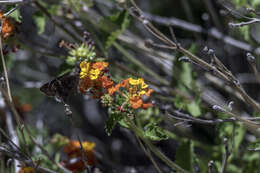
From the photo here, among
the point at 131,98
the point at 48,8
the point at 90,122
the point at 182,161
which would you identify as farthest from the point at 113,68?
the point at 90,122

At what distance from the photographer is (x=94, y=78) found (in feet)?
5.13

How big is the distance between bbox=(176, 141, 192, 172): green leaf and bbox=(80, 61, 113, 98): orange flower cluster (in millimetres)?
728

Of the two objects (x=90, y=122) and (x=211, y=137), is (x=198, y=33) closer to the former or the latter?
(x=211, y=137)

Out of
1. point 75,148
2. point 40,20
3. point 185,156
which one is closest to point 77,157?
point 75,148

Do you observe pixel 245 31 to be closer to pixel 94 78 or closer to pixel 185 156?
pixel 185 156

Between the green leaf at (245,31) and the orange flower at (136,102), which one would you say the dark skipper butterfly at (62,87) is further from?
the green leaf at (245,31)

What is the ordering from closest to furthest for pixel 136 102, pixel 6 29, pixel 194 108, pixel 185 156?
pixel 136 102, pixel 6 29, pixel 185 156, pixel 194 108

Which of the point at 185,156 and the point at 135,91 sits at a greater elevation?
the point at 135,91

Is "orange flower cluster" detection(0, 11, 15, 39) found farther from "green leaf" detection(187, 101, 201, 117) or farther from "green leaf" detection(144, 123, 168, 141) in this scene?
"green leaf" detection(187, 101, 201, 117)

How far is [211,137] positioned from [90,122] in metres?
1.40

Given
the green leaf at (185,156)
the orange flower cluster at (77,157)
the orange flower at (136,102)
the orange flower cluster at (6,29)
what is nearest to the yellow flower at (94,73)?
the orange flower at (136,102)

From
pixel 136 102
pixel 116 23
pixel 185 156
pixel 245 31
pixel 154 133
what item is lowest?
pixel 185 156

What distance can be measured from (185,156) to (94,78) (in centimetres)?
85

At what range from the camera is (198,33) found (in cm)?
332
